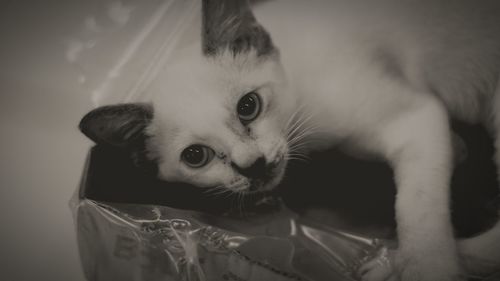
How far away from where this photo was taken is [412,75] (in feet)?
2.43

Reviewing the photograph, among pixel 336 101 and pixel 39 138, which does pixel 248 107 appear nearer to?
pixel 336 101

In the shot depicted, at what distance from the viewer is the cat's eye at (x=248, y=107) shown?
2.49ft

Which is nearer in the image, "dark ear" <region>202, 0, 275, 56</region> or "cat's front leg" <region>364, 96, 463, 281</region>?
"cat's front leg" <region>364, 96, 463, 281</region>

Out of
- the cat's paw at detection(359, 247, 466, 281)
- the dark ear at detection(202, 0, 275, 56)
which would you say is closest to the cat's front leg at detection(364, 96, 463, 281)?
the cat's paw at detection(359, 247, 466, 281)

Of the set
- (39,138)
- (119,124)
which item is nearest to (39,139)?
(39,138)

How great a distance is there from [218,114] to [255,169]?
5.0 inches

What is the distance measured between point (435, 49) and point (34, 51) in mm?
883

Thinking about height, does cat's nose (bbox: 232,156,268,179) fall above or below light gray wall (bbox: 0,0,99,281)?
below

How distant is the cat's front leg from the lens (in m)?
0.66

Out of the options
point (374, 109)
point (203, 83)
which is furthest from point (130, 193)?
point (374, 109)

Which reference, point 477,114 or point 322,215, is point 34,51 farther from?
point 477,114

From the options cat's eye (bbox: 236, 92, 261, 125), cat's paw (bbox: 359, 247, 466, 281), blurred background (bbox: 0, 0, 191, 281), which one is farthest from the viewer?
blurred background (bbox: 0, 0, 191, 281)

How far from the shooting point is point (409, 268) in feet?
2.23

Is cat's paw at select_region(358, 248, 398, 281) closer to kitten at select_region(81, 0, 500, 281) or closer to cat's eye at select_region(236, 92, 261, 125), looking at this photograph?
kitten at select_region(81, 0, 500, 281)
